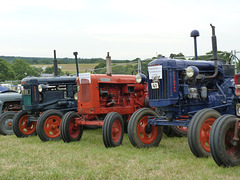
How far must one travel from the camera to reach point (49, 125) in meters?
7.23

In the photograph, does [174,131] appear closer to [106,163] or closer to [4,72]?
[106,163]

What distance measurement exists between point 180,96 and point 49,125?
10.9 feet

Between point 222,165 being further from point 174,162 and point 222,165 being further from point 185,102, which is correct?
point 185,102

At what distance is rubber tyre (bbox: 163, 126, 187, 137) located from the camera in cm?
670

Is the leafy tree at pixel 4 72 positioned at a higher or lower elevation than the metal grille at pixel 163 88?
higher

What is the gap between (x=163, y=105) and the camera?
5.36 m

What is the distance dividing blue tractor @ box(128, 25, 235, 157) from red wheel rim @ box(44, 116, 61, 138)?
2383 millimetres

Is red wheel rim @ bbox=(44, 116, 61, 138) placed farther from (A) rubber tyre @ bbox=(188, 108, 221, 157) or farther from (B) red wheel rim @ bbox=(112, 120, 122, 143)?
(A) rubber tyre @ bbox=(188, 108, 221, 157)

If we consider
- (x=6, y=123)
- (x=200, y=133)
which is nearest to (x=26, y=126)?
(x=6, y=123)

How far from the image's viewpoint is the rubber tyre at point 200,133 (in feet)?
15.1

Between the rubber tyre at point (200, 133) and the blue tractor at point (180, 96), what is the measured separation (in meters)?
0.02

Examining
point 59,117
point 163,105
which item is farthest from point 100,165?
point 59,117

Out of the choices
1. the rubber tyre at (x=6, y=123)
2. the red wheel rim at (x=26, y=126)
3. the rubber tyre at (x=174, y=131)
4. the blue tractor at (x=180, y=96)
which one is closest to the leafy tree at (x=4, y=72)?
the rubber tyre at (x=6, y=123)

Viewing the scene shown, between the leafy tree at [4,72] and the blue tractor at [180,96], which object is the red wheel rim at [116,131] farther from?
the leafy tree at [4,72]
